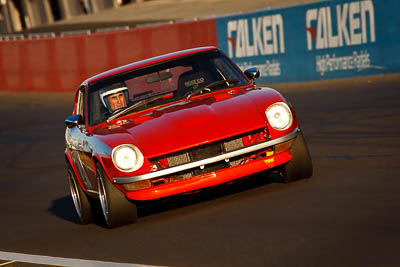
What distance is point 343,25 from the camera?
64.7 ft

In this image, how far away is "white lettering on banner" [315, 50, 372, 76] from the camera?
19469mm

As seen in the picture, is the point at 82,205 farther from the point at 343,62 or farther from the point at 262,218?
the point at 343,62

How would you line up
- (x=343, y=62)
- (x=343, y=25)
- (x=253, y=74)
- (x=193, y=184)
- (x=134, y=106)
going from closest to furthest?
(x=193, y=184) → (x=134, y=106) → (x=253, y=74) → (x=343, y=25) → (x=343, y=62)

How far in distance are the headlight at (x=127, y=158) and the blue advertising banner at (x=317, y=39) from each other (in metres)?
12.8

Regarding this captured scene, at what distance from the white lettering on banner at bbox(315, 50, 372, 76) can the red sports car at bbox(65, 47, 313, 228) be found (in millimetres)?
11404

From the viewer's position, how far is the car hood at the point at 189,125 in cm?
712


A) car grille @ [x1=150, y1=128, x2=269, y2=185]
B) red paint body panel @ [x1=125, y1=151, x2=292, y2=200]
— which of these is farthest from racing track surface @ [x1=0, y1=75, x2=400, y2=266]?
car grille @ [x1=150, y1=128, x2=269, y2=185]

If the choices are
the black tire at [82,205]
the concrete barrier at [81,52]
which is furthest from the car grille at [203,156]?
the concrete barrier at [81,52]

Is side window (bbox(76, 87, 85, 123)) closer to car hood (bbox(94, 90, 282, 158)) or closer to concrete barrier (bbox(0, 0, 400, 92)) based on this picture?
car hood (bbox(94, 90, 282, 158))

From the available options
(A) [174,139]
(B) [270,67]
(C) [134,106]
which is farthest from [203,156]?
(B) [270,67]

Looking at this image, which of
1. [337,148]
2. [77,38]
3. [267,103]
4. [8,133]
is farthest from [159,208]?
[77,38]

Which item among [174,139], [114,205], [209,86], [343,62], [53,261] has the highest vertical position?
[209,86]

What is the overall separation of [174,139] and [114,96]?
4.98 feet

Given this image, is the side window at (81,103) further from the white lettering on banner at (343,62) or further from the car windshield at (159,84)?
the white lettering on banner at (343,62)
